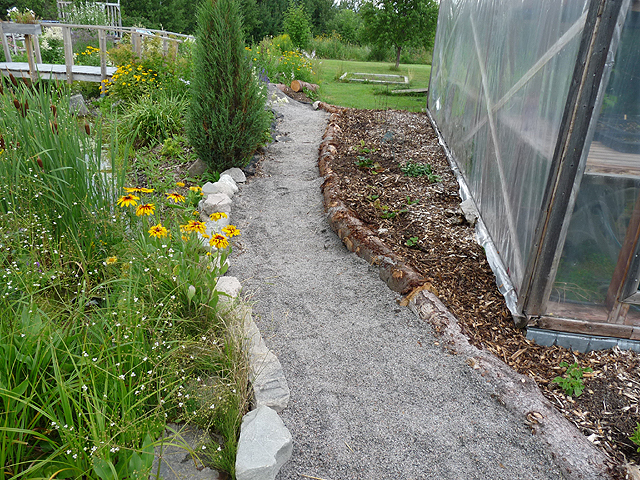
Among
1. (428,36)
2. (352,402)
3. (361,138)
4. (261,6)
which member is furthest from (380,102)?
(261,6)

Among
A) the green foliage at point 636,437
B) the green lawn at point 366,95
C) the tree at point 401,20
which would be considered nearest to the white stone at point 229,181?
the green foliage at point 636,437

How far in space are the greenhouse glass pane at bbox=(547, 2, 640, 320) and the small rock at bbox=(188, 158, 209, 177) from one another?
3.99 m

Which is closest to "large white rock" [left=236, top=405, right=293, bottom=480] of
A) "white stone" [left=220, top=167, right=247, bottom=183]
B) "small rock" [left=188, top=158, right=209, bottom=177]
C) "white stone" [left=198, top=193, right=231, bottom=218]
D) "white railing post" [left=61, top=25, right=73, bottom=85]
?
"white stone" [left=198, top=193, right=231, bottom=218]

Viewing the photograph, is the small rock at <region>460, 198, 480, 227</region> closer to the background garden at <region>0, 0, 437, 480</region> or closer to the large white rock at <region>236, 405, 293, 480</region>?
the background garden at <region>0, 0, 437, 480</region>

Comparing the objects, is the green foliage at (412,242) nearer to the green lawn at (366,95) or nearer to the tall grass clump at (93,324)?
the tall grass clump at (93,324)

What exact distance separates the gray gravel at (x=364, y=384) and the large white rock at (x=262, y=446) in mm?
131

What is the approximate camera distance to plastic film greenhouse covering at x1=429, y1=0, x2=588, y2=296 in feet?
7.65

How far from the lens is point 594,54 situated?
1.98 m

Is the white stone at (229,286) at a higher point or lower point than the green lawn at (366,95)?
lower

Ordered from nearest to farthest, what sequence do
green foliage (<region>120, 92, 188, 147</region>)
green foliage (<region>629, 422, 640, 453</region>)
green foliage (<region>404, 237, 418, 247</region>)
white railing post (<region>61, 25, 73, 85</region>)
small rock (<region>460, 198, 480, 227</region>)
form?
green foliage (<region>629, 422, 640, 453</region>) < green foliage (<region>404, 237, 418, 247</region>) < small rock (<region>460, 198, 480, 227</region>) < green foliage (<region>120, 92, 188, 147</region>) < white railing post (<region>61, 25, 73, 85</region>)

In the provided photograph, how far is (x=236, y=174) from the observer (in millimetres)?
4996

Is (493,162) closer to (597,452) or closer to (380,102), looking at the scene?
(597,452)

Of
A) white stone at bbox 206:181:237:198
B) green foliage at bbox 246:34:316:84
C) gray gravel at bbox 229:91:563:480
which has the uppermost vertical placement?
green foliage at bbox 246:34:316:84

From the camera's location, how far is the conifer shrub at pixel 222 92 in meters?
4.48
